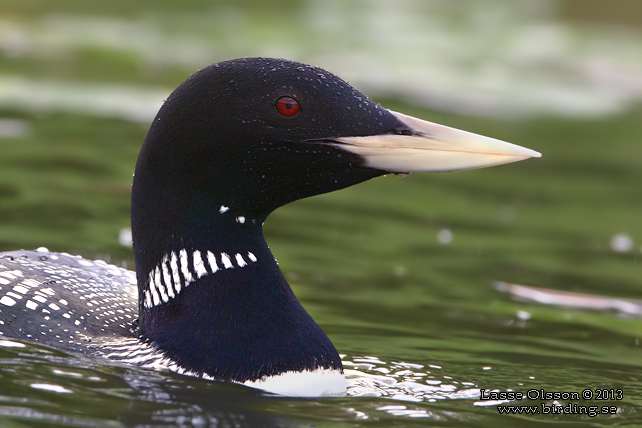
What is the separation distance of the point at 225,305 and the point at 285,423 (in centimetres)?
54

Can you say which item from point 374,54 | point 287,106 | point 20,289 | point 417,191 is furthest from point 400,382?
point 374,54


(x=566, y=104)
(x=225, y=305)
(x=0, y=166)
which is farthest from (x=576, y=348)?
(x=566, y=104)

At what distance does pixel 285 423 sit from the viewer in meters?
3.38

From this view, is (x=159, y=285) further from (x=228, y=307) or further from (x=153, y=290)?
(x=228, y=307)

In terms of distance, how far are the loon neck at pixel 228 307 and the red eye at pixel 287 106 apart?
38 centimetres

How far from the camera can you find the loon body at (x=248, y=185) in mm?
3686

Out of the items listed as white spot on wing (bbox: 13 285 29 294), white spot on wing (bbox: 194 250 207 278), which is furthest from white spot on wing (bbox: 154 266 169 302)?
white spot on wing (bbox: 13 285 29 294)

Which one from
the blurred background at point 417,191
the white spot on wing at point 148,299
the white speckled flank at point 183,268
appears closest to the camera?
the white speckled flank at point 183,268

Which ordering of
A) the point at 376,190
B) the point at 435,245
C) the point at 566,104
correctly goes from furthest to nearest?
the point at 566,104 → the point at 376,190 → the point at 435,245

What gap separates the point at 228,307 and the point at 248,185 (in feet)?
1.39

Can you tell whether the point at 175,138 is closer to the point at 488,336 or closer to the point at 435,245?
the point at 488,336

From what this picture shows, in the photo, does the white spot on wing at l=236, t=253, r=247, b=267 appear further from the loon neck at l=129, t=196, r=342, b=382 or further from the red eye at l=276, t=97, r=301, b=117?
the red eye at l=276, t=97, r=301, b=117

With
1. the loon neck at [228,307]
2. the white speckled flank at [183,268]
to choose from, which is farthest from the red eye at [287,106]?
the white speckled flank at [183,268]

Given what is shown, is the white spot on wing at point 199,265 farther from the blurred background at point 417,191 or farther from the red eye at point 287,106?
the red eye at point 287,106
